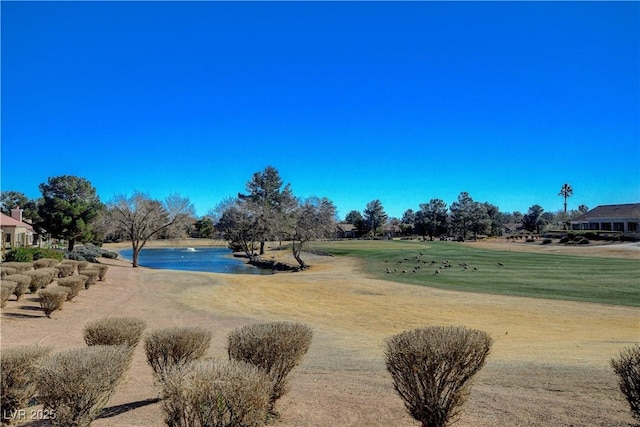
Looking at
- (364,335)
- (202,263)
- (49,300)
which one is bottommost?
(202,263)

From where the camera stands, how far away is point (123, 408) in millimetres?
6316

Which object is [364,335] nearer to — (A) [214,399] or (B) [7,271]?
(A) [214,399]

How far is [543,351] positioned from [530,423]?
657 cm

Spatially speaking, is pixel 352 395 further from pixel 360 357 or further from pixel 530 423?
pixel 360 357

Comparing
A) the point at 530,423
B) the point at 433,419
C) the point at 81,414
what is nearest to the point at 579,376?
the point at 530,423

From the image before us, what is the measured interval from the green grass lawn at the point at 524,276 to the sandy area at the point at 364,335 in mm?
2729

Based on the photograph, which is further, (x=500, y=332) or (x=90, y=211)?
(x=90, y=211)

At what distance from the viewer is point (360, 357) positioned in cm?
1063

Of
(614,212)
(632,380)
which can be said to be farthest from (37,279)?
(614,212)

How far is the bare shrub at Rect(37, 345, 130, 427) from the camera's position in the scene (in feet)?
14.9

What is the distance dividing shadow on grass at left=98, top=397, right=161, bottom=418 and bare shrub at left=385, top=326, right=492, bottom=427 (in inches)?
157

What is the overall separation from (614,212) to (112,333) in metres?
104

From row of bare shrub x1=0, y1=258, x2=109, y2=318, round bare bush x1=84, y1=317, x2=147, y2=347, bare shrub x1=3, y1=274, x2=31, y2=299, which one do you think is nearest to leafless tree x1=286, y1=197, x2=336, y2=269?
row of bare shrub x1=0, y1=258, x2=109, y2=318

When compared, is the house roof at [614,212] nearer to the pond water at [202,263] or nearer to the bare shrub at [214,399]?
the pond water at [202,263]
